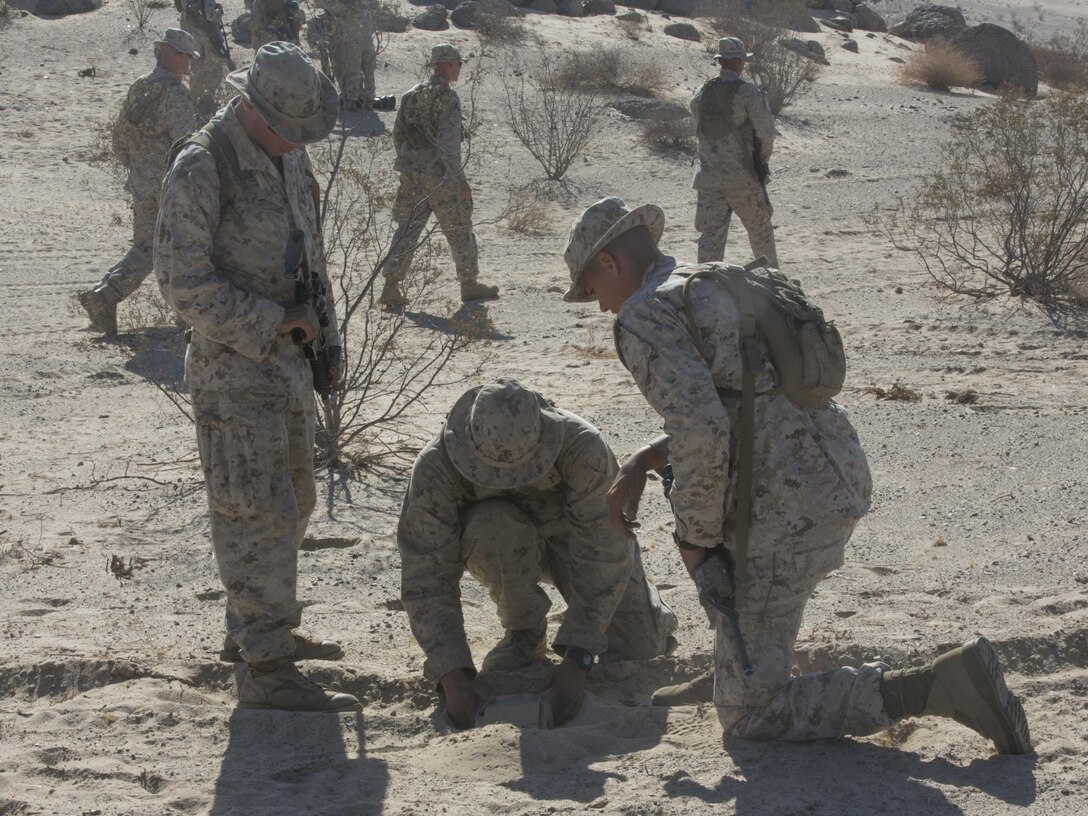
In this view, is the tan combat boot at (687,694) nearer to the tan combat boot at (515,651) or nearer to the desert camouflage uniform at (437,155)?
the tan combat boot at (515,651)

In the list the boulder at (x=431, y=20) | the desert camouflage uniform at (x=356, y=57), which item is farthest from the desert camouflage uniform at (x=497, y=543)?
the boulder at (x=431, y=20)

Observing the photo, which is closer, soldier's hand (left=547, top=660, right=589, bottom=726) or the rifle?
the rifle

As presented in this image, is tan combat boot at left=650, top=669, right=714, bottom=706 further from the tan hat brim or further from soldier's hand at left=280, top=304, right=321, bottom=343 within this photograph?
the tan hat brim

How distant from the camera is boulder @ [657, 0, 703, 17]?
25.7 meters

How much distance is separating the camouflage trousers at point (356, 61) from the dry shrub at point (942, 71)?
9.91m

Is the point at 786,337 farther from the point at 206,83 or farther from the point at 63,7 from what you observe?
the point at 63,7

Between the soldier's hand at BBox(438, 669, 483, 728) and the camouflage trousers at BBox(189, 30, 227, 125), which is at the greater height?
the camouflage trousers at BBox(189, 30, 227, 125)

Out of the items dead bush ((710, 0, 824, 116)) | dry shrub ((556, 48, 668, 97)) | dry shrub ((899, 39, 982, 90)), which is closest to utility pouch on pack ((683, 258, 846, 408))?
dead bush ((710, 0, 824, 116))

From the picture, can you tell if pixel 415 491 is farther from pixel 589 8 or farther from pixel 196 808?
pixel 589 8

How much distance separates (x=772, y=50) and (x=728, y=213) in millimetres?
9694

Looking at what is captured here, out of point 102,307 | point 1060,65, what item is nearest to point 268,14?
point 102,307

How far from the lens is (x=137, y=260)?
28.8 feet

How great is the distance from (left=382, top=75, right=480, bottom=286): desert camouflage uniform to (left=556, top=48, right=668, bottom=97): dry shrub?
27.2 feet

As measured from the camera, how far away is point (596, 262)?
344cm
